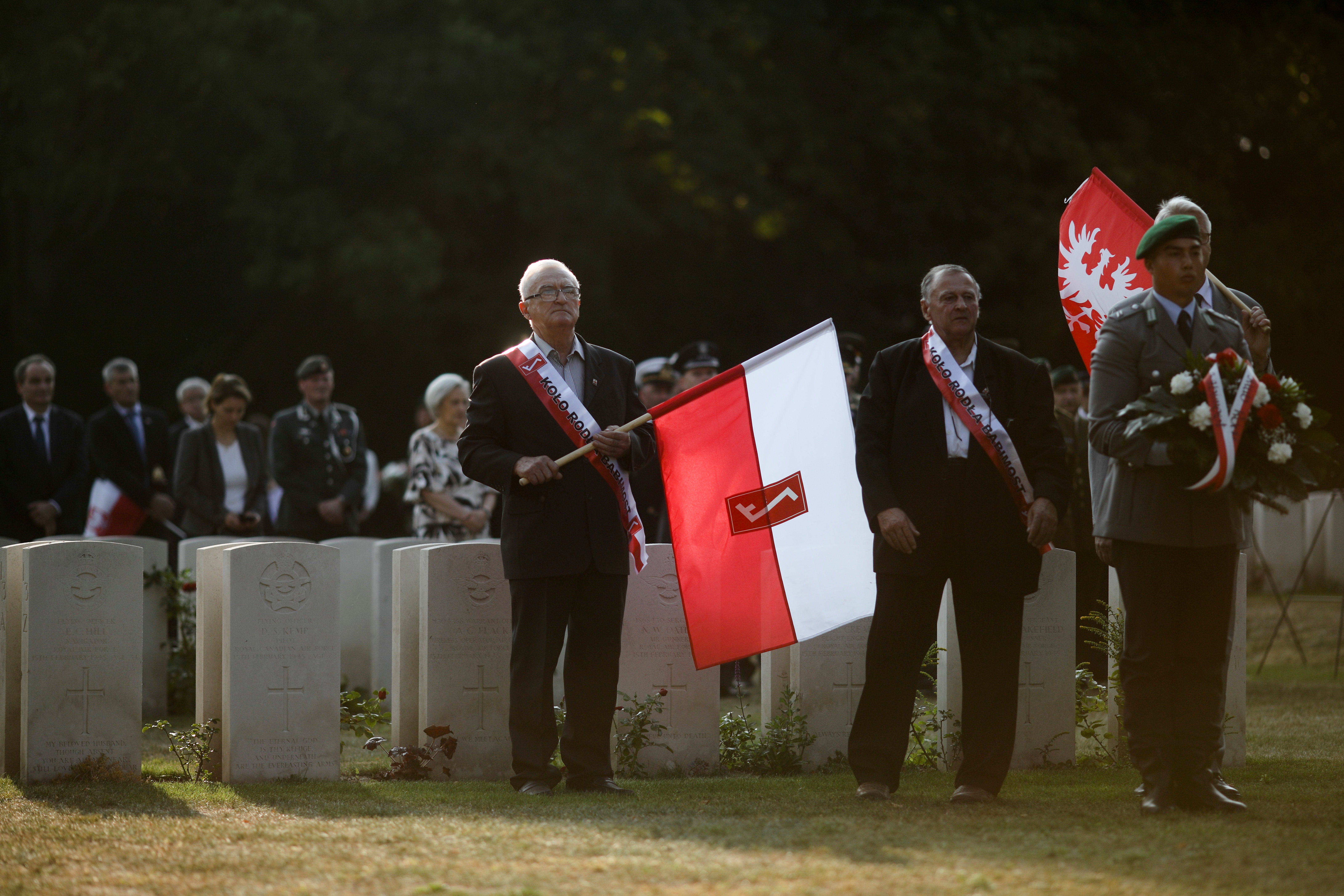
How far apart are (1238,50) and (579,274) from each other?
995 centimetres

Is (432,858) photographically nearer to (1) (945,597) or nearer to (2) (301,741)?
(2) (301,741)

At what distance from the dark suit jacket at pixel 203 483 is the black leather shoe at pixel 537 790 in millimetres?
6097

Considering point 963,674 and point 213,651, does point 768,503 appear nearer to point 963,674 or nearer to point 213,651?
point 963,674

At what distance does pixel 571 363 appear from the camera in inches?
257

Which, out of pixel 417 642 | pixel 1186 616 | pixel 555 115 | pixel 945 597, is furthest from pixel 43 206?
pixel 1186 616

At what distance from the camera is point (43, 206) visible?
66.0ft

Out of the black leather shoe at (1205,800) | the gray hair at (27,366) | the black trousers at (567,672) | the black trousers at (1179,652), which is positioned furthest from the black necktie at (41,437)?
the black leather shoe at (1205,800)

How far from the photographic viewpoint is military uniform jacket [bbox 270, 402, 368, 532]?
1167cm

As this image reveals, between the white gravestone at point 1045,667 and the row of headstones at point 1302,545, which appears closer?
the white gravestone at point 1045,667

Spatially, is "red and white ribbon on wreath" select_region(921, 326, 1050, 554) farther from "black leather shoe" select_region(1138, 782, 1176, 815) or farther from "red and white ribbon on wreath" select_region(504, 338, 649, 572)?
"red and white ribbon on wreath" select_region(504, 338, 649, 572)

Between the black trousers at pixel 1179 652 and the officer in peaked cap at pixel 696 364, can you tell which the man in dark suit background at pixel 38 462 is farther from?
the black trousers at pixel 1179 652

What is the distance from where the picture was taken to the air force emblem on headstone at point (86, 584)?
6.63 metres

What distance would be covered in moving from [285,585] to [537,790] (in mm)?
1523

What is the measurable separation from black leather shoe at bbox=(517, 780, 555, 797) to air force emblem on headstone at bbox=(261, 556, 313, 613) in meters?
1.37
